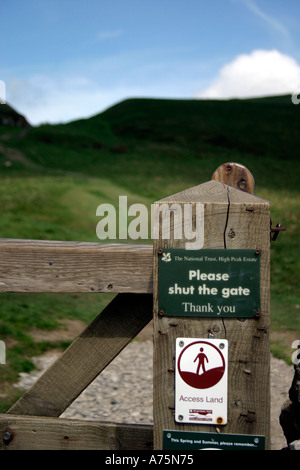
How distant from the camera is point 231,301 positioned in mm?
2086

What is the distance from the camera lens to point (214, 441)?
2.12m

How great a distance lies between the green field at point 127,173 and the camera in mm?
8398

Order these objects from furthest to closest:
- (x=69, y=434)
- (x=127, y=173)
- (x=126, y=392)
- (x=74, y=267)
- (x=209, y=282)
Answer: (x=127, y=173)
(x=126, y=392)
(x=69, y=434)
(x=74, y=267)
(x=209, y=282)

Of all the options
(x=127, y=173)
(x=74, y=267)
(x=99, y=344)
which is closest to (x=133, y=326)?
(x=99, y=344)

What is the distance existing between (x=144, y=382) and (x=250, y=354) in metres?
4.54

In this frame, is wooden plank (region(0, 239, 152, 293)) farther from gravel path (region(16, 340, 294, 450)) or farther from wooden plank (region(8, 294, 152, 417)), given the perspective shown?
gravel path (region(16, 340, 294, 450))

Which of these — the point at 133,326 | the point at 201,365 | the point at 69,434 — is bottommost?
the point at 69,434

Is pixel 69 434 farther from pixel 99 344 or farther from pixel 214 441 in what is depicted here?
pixel 214 441

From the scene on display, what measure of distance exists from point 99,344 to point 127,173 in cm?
2565

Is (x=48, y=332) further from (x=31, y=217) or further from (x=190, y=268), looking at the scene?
(x=31, y=217)

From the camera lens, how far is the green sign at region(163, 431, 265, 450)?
6.93ft

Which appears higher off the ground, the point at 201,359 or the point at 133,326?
the point at 133,326

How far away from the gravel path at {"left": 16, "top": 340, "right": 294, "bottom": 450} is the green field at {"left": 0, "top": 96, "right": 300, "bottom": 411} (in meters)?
0.39

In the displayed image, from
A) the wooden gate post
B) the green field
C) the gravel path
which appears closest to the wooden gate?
the wooden gate post
